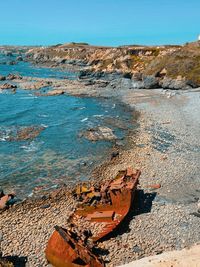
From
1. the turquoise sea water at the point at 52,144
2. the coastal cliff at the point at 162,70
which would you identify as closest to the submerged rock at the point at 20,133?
the turquoise sea water at the point at 52,144

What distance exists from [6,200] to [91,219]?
695cm

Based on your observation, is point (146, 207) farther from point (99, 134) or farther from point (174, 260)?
point (99, 134)

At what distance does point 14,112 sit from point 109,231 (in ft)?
149

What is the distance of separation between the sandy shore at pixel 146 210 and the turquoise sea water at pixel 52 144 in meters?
2.66

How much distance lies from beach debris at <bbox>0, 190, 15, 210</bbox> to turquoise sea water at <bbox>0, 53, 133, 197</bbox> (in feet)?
5.04

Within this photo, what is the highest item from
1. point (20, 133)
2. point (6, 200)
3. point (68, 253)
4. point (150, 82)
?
point (150, 82)

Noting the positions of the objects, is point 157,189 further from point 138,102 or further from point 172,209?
point 138,102

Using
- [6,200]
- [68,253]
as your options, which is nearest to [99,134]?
[6,200]

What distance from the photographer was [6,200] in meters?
26.6

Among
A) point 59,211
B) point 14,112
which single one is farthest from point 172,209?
point 14,112

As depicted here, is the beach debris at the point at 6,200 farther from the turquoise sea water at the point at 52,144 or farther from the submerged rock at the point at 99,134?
the submerged rock at the point at 99,134

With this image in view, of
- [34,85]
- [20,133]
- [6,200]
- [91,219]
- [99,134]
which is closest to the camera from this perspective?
[91,219]

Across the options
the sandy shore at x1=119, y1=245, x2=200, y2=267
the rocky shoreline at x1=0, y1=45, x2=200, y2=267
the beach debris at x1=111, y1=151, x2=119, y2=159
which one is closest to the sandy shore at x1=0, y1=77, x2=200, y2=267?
the rocky shoreline at x1=0, y1=45, x2=200, y2=267

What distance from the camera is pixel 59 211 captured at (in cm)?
2566
